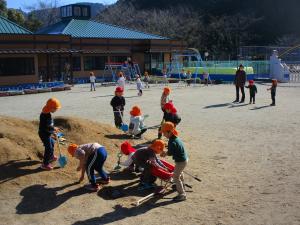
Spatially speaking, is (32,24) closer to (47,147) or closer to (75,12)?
(75,12)

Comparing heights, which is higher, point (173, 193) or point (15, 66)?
point (15, 66)

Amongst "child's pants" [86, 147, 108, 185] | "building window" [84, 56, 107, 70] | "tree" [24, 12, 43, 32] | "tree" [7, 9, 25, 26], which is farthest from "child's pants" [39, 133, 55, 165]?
"tree" [24, 12, 43, 32]

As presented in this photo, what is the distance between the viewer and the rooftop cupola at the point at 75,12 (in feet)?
166

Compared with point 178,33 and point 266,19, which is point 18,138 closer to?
point 178,33

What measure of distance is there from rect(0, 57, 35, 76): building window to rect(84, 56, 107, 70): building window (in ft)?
23.3

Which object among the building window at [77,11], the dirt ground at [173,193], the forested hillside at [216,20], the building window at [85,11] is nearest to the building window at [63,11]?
the building window at [77,11]

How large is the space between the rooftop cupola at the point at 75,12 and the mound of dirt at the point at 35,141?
1618 inches

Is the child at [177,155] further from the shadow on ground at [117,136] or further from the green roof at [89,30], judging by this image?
the green roof at [89,30]

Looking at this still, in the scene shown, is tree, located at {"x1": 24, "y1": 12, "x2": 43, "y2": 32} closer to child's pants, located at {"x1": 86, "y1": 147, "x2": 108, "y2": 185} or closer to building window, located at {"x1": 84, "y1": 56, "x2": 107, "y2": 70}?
building window, located at {"x1": 84, "y1": 56, "x2": 107, "y2": 70}

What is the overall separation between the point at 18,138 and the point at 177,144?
3.46m

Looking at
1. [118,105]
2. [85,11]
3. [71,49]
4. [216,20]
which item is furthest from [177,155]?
[216,20]

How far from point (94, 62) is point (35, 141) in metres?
35.2

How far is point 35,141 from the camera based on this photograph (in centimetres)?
917

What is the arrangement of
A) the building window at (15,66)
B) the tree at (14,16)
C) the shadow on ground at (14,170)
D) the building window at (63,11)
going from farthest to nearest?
1. the tree at (14,16)
2. the building window at (63,11)
3. the building window at (15,66)
4. the shadow on ground at (14,170)
